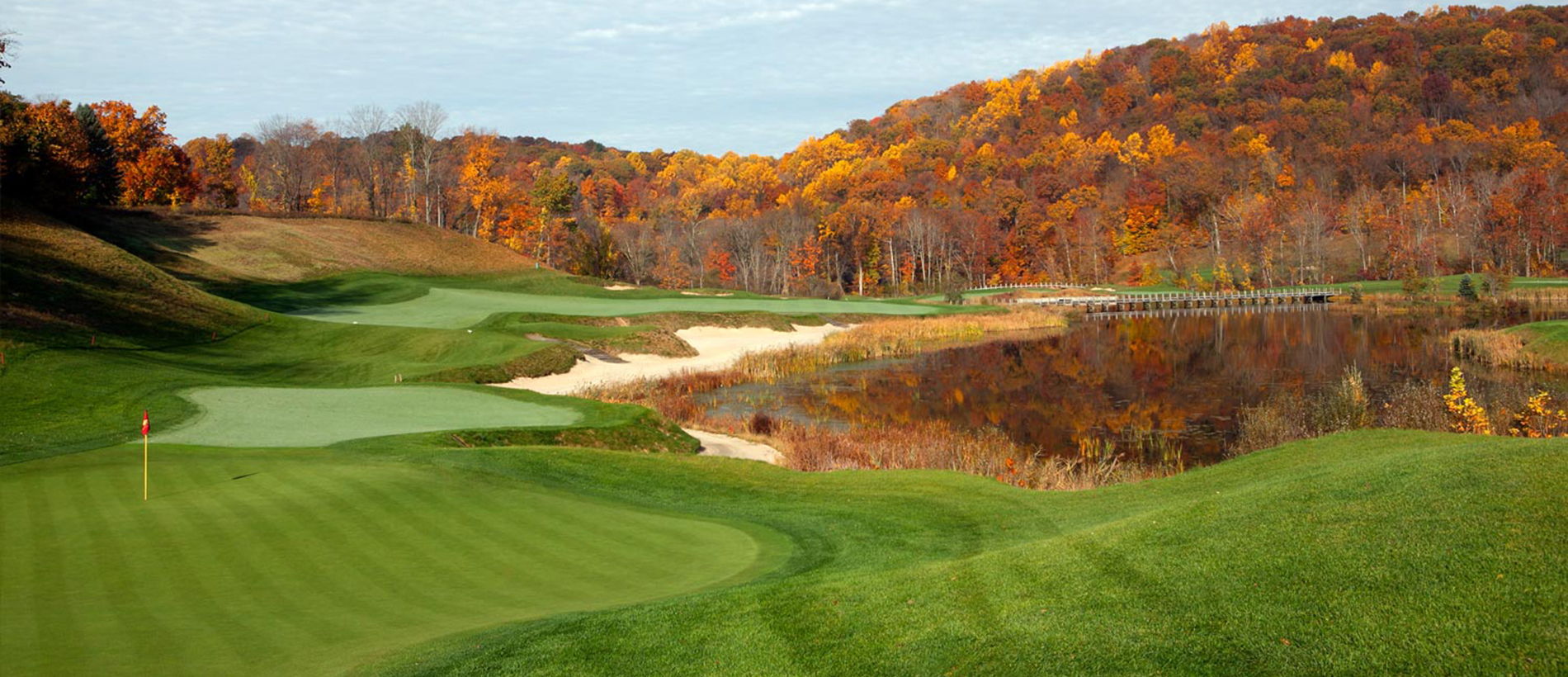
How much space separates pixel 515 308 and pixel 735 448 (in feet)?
104

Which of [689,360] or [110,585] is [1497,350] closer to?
[689,360]

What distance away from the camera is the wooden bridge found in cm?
7819

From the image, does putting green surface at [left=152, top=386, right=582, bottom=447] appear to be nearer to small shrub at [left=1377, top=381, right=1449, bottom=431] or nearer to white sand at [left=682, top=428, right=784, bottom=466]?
white sand at [left=682, top=428, right=784, bottom=466]

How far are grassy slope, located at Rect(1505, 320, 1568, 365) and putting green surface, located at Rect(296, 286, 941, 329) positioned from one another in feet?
107

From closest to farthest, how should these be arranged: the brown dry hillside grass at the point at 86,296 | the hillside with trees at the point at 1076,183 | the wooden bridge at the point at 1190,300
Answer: the brown dry hillside grass at the point at 86,296 → the wooden bridge at the point at 1190,300 → the hillside with trees at the point at 1076,183

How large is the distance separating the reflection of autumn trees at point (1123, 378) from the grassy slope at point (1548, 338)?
241cm

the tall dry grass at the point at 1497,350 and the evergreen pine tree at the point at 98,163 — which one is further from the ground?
the evergreen pine tree at the point at 98,163

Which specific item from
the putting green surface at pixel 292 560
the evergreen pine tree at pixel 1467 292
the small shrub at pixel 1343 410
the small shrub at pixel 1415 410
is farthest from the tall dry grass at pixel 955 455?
the evergreen pine tree at pixel 1467 292

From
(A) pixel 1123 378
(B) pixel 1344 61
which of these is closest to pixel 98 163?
(A) pixel 1123 378

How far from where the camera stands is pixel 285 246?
63688 millimetres

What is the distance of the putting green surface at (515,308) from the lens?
1817 inches

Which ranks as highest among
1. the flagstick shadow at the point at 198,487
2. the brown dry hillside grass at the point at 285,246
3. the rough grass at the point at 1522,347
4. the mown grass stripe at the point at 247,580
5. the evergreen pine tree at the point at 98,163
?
the evergreen pine tree at the point at 98,163

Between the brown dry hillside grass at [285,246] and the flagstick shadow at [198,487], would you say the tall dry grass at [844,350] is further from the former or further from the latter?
the brown dry hillside grass at [285,246]

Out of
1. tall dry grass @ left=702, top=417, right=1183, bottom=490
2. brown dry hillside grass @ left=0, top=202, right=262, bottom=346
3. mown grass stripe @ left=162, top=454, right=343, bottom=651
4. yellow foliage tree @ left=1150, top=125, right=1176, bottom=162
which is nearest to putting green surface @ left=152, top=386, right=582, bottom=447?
tall dry grass @ left=702, top=417, right=1183, bottom=490
